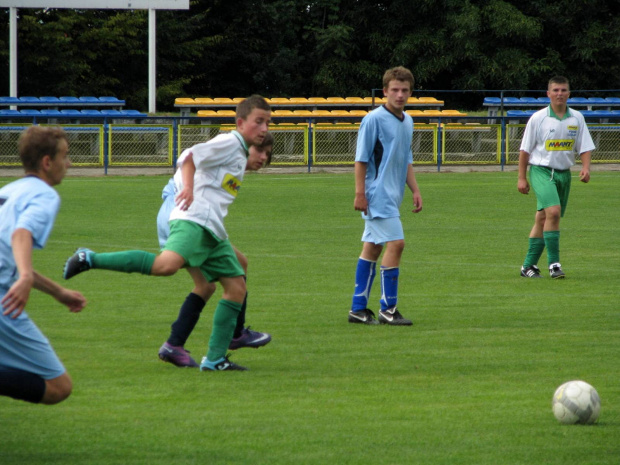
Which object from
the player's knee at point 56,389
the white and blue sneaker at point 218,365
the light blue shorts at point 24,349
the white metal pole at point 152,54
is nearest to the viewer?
the light blue shorts at point 24,349

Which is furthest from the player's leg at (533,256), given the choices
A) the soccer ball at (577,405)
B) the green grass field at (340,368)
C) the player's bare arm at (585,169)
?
the soccer ball at (577,405)

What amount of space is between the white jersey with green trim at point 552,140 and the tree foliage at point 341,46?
28.4m

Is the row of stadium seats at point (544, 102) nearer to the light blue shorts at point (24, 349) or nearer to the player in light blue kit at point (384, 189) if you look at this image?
the player in light blue kit at point (384, 189)

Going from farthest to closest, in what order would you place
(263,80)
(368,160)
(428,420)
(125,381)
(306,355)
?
(263,80), (368,160), (306,355), (125,381), (428,420)

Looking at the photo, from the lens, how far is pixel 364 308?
784cm

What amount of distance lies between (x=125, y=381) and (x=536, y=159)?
5995mm

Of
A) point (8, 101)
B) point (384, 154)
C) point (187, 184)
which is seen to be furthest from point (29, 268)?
point (8, 101)

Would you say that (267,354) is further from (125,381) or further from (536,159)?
(536,159)

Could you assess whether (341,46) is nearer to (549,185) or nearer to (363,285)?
(549,185)

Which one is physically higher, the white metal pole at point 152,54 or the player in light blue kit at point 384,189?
the white metal pole at point 152,54

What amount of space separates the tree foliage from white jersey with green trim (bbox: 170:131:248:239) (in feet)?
105

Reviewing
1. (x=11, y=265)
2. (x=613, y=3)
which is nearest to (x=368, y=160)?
(x=11, y=265)

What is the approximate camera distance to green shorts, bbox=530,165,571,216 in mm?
10273

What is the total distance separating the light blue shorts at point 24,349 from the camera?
4008 millimetres
